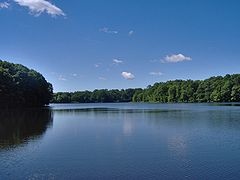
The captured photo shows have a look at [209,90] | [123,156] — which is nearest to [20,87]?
[123,156]

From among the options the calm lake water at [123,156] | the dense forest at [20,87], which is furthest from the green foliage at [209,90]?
the calm lake water at [123,156]

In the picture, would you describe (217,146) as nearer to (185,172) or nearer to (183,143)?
(183,143)

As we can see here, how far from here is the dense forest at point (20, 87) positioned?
3856 inches

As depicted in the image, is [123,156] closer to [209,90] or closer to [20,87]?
[20,87]

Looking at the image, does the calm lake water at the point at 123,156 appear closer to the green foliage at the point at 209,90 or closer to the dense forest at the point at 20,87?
the dense forest at the point at 20,87

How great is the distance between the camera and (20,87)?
10912cm

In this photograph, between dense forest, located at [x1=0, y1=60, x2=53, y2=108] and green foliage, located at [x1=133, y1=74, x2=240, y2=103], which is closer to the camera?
dense forest, located at [x1=0, y1=60, x2=53, y2=108]

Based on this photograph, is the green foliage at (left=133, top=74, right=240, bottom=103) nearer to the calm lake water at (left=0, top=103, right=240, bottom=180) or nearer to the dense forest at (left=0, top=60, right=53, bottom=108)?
the dense forest at (left=0, top=60, right=53, bottom=108)

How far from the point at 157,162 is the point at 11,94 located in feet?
271

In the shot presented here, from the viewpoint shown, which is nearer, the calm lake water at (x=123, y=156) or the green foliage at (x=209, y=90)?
the calm lake water at (x=123, y=156)

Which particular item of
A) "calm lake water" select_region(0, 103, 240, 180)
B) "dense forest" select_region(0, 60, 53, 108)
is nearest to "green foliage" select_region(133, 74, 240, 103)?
"dense forest" select_region(0, 60, 53, 108)

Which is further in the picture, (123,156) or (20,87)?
(20,87)

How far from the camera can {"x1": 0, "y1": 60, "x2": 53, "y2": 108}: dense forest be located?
321 ft

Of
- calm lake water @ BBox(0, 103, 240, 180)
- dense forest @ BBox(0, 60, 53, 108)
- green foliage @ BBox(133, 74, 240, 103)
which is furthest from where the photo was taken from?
green foliage @ BBox(133, 74, 240, 103)
